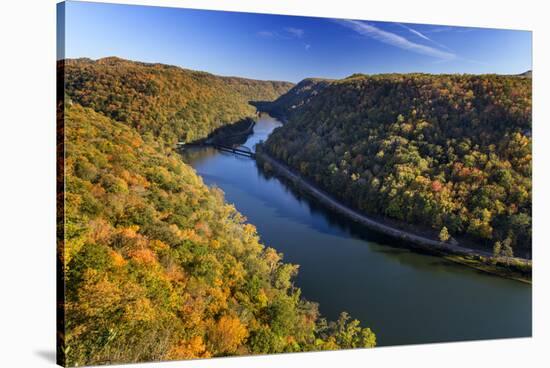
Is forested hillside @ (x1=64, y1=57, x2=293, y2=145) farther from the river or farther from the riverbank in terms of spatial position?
the riverbank

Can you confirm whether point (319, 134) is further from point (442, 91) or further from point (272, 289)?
point (272, 289)

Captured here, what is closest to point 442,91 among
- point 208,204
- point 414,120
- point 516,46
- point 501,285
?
point 414,120

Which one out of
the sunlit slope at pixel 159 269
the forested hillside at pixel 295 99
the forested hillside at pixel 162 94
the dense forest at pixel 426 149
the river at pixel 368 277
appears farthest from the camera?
the dense forest at pixel 426 149

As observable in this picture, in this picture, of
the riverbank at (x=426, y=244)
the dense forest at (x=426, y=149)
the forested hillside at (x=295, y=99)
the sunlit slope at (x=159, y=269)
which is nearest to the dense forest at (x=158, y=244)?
Answer: the sunlit slope at (x=159, y=269)

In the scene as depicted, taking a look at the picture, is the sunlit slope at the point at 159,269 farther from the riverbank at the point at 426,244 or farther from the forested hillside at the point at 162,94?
the riverbank at the point at 426,244

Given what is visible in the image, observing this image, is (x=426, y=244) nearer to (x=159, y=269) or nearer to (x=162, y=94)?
(x=159, y=269)
